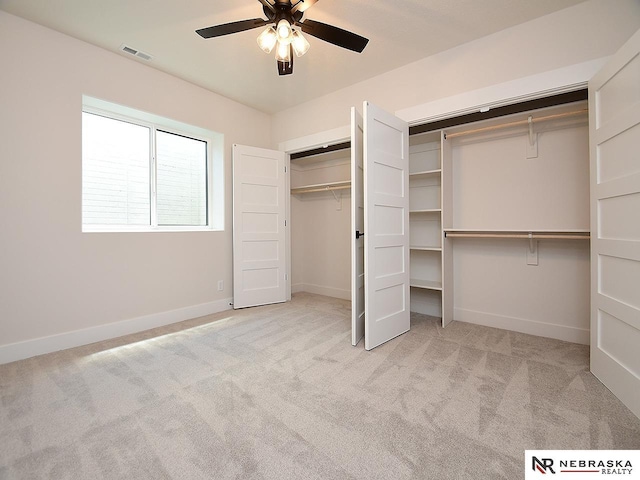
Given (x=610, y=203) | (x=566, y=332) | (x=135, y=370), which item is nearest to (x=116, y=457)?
(x=135, y=370)

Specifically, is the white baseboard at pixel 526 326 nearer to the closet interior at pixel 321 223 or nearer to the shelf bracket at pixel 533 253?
the shelf bracket at pixel 533 253

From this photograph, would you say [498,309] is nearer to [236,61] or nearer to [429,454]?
[429,454]

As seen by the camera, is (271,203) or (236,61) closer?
(236,61)

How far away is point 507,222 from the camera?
10.1ft

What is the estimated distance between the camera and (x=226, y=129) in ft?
12.8

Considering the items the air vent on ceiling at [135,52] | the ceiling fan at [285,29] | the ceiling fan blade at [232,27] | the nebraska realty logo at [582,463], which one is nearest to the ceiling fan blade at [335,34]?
the ceiling fan at [285,29]

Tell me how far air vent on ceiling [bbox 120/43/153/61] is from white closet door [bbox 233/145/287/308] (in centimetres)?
126

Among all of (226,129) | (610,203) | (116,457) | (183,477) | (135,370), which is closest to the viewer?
(183,477)

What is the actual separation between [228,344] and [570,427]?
244cm

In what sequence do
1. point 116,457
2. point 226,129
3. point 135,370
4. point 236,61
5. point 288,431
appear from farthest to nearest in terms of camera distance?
point 226,129 < point 236,61 < point 135,370 < point 288,431 < point 116,457

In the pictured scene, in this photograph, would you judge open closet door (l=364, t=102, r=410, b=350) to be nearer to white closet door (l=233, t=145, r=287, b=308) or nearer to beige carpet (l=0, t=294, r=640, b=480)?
beige carpet (l=0, t=294, r=640, b=480)

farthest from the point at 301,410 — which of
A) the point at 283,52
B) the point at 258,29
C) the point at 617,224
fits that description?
the point at 258,29

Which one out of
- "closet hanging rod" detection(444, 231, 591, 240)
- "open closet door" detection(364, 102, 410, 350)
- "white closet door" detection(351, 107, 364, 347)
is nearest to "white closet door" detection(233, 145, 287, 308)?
"white closet door" detection(351, 107, 364, 347)

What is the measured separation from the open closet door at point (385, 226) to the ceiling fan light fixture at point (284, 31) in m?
0.78
